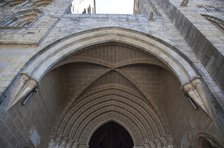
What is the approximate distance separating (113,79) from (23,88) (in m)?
3.31

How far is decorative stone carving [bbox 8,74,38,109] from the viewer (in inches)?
160

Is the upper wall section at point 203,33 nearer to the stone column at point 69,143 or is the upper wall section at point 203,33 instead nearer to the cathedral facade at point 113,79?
the cathedral facade at point 113,79

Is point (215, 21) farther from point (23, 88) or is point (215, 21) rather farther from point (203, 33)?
point (23, 88)

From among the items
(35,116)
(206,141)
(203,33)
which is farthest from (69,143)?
(203,33)

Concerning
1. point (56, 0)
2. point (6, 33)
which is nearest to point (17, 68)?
point (6, 33)

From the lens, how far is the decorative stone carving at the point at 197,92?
13.1 feet

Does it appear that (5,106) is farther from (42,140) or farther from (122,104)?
(122,104)

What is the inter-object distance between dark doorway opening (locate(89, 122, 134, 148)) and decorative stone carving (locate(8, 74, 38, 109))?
11.8ft

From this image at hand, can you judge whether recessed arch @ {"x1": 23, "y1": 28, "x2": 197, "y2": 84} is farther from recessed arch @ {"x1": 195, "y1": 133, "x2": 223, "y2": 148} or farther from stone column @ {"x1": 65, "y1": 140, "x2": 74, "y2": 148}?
stone column @ {"x1": 65, "y1": 140, "x2": 74, "y2": 148}

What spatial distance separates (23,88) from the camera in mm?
4250

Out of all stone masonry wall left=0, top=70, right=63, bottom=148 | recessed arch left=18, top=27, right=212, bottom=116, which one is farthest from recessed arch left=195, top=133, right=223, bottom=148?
stone masonry wall left=0, top=70, right=63, bottom=148

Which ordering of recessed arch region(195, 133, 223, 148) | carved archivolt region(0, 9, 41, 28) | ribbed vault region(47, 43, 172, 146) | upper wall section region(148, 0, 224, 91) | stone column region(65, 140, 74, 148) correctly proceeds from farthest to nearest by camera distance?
1. carved archivolt region(0, 9, 41, 28)
2. ribbed vault region(47, 43, 172, 146)
3. stone column region(65, 140, 74, 148)
4. upper wall section region(148, 0, 224, 91)
5. recessed arch region(195, 133, 223, 148)

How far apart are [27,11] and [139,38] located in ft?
17.3

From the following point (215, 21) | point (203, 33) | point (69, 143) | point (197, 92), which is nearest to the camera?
point (197, 92)
